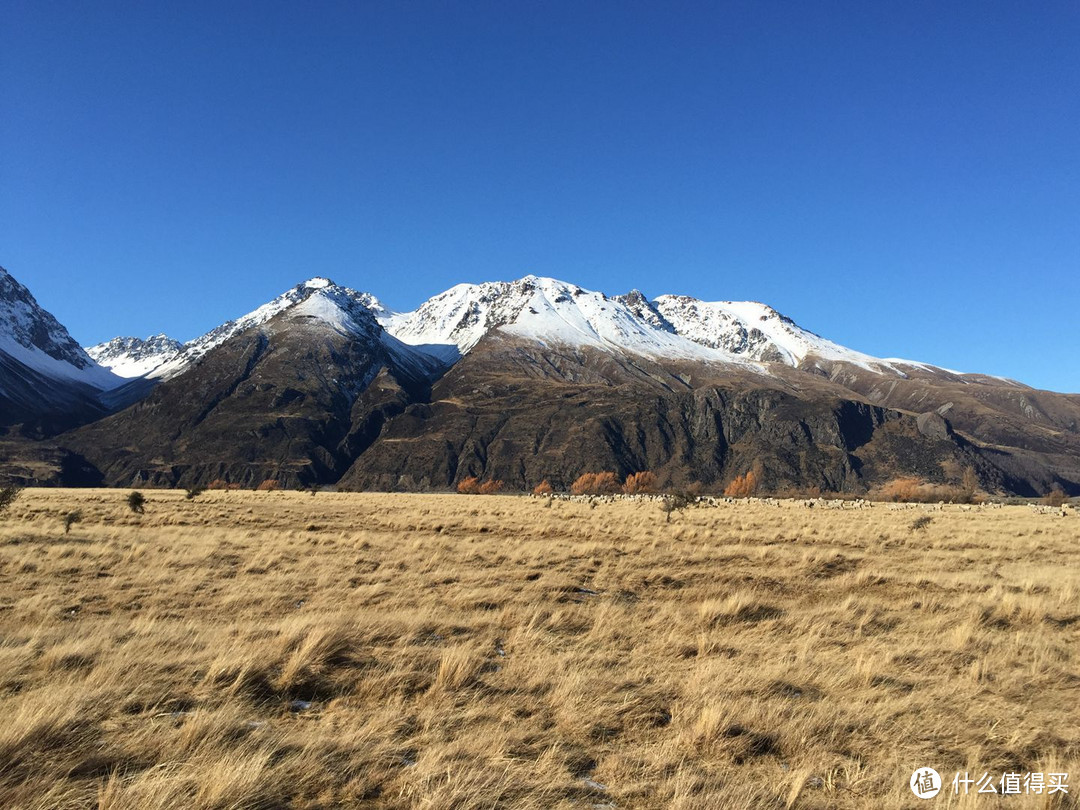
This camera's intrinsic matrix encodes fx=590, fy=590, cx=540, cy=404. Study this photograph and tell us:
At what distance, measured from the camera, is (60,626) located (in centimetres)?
865

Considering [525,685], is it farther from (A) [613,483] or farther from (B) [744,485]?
(A) [613,483]

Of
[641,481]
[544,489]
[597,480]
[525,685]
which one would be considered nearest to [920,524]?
[525,685]

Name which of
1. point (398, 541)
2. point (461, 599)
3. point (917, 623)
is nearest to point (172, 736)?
point (461, 599)

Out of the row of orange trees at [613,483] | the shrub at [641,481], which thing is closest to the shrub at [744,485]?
the row of orange trees at [613,483]

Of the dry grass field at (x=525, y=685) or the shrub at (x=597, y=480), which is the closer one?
the dry grass field at (x=525, y=685)

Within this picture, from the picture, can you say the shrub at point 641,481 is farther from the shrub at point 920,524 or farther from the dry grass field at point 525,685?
the dry grass field at point 525,685

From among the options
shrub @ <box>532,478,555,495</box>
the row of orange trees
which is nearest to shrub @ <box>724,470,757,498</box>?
the row of orange trees

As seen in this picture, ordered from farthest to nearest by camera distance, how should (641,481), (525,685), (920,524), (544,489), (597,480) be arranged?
(641,481), (597,480), (544,489), (920,524), (525,685)

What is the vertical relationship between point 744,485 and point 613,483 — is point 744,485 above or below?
above

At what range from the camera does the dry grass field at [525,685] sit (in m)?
4.36

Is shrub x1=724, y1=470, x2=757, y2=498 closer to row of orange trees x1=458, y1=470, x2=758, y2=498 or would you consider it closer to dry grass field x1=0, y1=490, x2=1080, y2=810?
row of orange trees x1=458, y1=470, x2=758, y2=498

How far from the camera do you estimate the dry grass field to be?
436cm

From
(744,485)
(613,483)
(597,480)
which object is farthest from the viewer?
(597,480)

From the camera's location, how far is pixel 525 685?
21.6 feet
